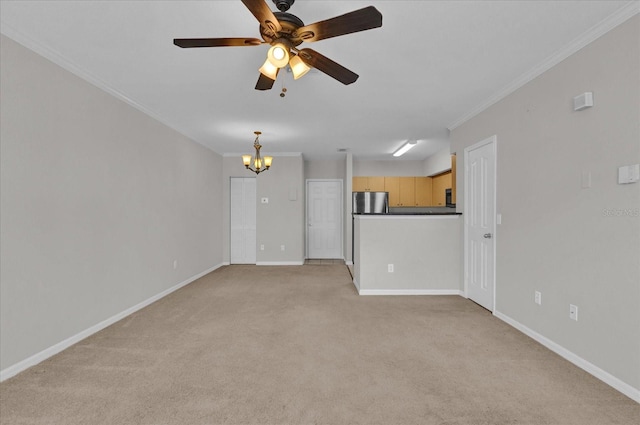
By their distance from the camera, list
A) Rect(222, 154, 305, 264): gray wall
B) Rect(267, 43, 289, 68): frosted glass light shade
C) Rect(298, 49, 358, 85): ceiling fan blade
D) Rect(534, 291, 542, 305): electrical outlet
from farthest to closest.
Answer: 1. Rect(222, 154, 305, 264): gray wall
2. Rect(534, 291, 542, 305): electrical outlet
3. Rect(298, 49, 358, 85): ceiling fan blade
4. Rect(267, 43, 289, 68): frosted glass light shade

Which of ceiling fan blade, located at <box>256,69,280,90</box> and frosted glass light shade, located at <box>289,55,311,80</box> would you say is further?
ceiling fan blade, located at <box>256,69,280,90</box>

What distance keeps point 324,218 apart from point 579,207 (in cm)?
575

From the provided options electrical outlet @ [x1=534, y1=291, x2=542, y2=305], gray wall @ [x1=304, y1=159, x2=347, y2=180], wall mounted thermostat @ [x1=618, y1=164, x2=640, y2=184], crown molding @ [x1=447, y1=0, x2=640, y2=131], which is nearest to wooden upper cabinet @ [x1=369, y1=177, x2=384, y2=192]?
gray wall @ [x1=304, y1=159, x2=347, y2=180]

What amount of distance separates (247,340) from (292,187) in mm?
4372

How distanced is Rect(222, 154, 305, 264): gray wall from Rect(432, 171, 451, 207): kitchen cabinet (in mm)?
3125

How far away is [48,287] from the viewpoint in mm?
2555

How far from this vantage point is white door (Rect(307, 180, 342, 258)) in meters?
7.81

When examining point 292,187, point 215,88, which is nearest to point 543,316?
point 215,88

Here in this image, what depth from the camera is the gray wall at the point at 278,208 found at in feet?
22.7

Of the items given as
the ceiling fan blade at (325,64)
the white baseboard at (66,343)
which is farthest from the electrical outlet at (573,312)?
the white baseboard at (66,343)

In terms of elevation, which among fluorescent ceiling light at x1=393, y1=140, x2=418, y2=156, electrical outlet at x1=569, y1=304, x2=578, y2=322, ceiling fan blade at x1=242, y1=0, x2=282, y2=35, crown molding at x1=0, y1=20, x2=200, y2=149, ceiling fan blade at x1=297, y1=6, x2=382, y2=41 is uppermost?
fluorescent ceiling light at x1=393, y1=140, x2=418, y2=156

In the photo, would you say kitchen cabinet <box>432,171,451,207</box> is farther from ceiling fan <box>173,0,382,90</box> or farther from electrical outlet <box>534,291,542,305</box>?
ceiling fan <box>173,0,382,90</box>

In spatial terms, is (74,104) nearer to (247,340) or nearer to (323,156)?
(247,340)

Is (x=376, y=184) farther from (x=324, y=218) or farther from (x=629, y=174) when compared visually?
(x=629, y=174)
